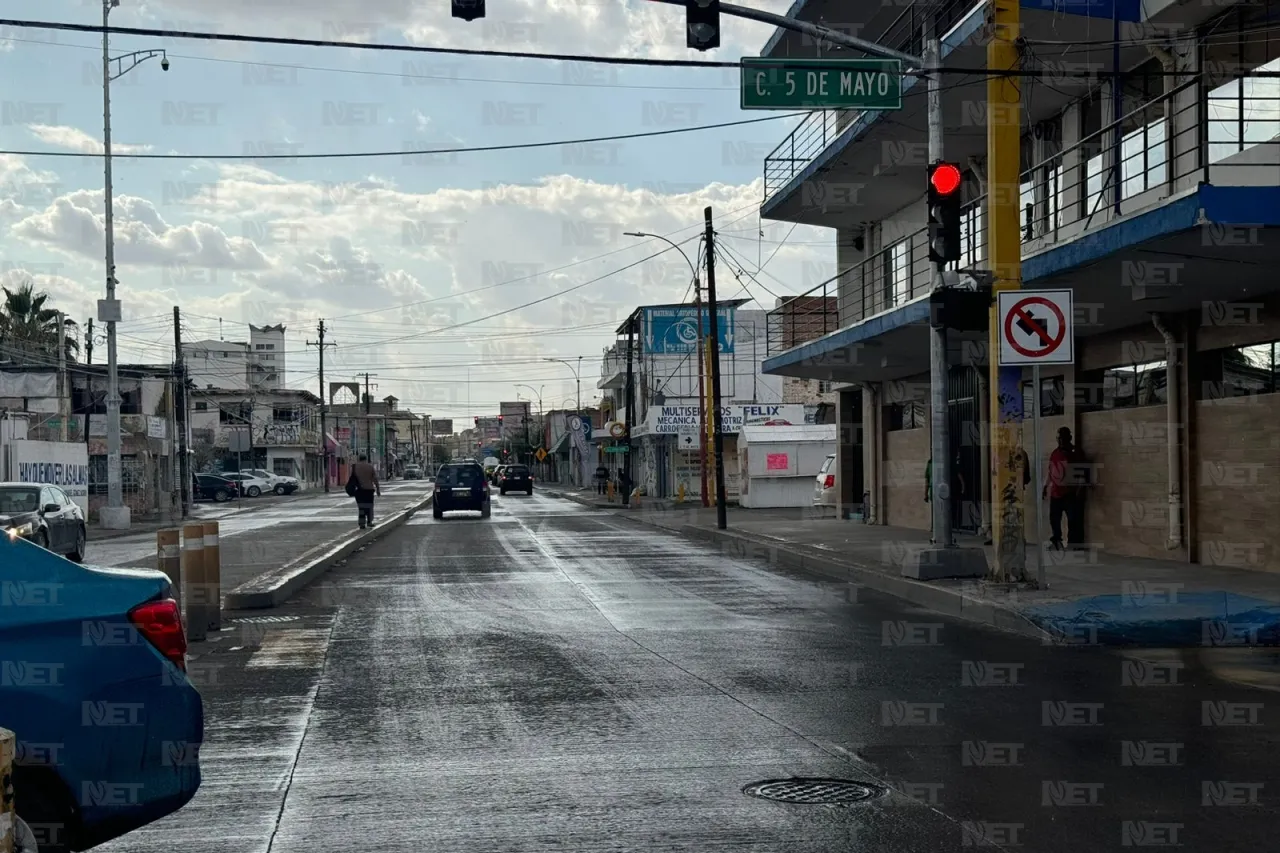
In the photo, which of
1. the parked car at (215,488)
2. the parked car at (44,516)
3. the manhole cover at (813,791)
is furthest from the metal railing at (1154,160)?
the parked car at (215,488)

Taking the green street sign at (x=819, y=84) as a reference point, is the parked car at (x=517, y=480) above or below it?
below

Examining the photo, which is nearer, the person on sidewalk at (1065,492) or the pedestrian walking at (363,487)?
the person on sidewalk at (1065,492)

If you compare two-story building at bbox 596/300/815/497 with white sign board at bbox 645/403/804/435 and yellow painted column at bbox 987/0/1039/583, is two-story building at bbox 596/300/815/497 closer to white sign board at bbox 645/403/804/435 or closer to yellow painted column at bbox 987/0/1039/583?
white sign board at bbox 645/403/804/435

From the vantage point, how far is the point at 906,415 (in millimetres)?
30312

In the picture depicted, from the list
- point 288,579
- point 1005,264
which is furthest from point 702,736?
point 288,579

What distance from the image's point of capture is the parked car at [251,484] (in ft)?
239

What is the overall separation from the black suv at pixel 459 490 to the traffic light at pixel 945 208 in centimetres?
2900

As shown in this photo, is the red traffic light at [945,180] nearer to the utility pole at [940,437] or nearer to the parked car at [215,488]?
the utility pole at [940,437]

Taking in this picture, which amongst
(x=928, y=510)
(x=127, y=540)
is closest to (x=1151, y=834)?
(x=928, y=510)

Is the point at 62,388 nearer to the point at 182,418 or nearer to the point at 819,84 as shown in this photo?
the point at 182,418

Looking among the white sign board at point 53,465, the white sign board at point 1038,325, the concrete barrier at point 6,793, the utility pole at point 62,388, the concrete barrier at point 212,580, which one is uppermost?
the utility pole at point 62,388

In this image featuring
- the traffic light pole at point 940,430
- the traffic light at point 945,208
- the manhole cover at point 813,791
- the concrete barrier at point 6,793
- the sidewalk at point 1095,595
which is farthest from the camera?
the traffic light pole at point 940,430

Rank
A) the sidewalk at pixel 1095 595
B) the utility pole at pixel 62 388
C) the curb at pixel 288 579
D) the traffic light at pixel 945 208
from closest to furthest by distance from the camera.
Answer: the sidewalk at pixel 1095 595, the traffic light at pixel 945 208, the curb at pixel 288 579, the utility pole at pixel 62 388

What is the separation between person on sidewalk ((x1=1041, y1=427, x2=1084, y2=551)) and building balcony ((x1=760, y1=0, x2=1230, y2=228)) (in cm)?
511
